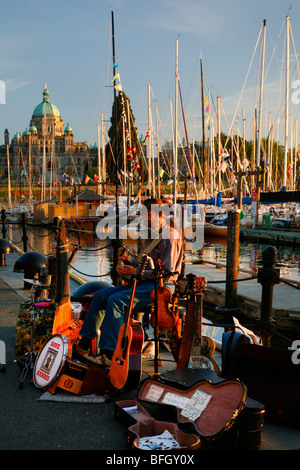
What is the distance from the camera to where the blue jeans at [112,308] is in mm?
4766

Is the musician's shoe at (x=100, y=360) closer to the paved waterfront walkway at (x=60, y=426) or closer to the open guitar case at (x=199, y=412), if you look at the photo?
the paved waterfront walkway at (x=60, y=426)

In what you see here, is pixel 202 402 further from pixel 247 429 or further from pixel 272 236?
pixel 272 236

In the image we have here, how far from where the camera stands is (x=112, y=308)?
4.82 m

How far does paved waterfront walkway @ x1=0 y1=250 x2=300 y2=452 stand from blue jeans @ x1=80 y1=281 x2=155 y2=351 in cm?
60

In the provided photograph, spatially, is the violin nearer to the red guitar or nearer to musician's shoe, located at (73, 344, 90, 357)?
the red guitar

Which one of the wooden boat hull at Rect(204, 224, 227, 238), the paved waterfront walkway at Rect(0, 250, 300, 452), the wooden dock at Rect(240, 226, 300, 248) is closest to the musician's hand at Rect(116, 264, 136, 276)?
the paved waterfront walkway at Rect(0, 250, 300, 452)

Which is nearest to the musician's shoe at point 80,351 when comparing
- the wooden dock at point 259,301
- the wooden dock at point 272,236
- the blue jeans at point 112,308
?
the blue jeans at point 112,308

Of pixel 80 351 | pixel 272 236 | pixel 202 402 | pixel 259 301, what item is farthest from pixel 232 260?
pixel 272 236

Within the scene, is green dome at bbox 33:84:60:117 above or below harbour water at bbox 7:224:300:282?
above

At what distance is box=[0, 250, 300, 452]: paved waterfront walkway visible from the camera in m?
3.50

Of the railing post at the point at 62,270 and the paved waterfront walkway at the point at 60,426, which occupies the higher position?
the railing post at the point at 62,270

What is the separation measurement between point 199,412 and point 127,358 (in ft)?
2.95
